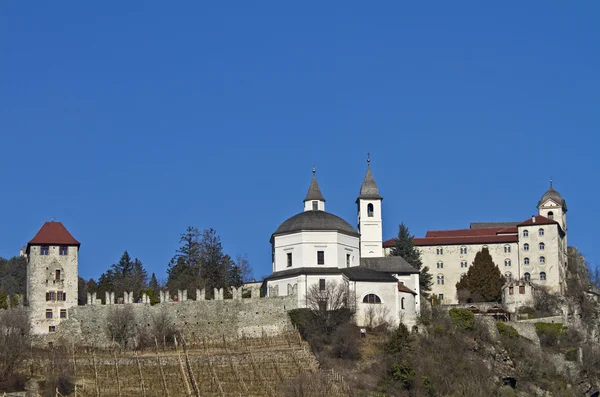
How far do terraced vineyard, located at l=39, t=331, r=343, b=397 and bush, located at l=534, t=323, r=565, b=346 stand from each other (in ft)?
64.1

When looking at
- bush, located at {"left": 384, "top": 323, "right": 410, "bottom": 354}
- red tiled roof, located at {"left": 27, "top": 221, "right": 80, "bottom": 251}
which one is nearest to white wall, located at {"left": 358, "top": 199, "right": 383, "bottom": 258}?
bush, located at {"left": 384, "top": 323, "right": 410, "bottom": 354}

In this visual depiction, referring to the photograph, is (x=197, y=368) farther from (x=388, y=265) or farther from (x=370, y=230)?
(x=370, y=230)

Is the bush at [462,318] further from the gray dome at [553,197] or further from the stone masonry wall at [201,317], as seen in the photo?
the gray dome at [553,197]

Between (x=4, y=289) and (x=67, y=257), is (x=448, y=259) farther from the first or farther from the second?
(x=4, y=289)

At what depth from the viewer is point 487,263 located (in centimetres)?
9831

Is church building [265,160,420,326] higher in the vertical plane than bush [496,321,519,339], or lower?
higher

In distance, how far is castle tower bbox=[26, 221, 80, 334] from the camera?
75.0 m

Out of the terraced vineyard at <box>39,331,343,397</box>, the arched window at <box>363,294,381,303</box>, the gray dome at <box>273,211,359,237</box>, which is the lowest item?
the terraced vineyard at <box>39,331,343,397</box>

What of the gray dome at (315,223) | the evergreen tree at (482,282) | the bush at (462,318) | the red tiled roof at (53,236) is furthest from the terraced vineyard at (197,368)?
the evergreen tree at (482,282)

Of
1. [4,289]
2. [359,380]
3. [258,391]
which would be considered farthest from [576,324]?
[4,289]

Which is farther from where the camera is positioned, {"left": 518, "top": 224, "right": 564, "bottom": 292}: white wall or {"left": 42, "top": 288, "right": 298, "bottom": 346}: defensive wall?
{"left": 518, "top": 224, "right": 564, "bottom": 292}: white wall

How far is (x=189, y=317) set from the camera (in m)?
76.1

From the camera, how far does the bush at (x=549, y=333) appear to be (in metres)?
84.4

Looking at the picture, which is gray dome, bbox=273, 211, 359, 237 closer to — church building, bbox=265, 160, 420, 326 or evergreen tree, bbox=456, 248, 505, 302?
church building, bbox=265, 160, 420, 326
